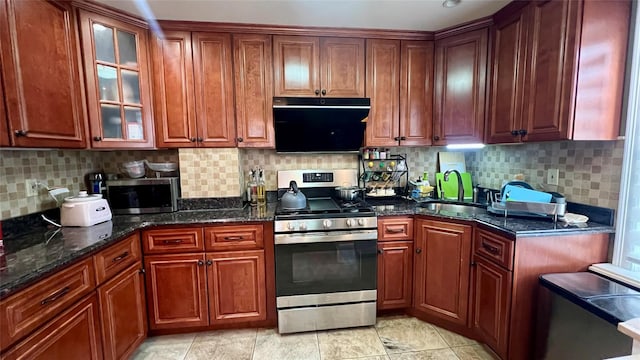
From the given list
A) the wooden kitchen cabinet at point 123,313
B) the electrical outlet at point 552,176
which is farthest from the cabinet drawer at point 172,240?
the electrical outlet at point 552,176

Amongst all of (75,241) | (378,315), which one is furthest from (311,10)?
(378,315)

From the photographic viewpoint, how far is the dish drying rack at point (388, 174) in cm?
278

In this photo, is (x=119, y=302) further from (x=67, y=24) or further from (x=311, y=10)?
(x=311, y=10)

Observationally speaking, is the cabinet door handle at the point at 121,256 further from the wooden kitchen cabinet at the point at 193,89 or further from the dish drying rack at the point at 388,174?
the dish drying rack at the point at 388,174

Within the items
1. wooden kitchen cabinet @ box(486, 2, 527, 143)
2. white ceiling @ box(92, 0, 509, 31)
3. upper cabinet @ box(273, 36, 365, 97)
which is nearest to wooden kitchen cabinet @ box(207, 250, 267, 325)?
upper cabinet @ box(273, 36, 365, 97)

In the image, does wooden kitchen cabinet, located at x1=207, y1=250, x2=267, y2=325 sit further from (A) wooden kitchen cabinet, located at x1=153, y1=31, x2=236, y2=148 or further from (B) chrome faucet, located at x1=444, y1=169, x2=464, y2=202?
(B) chrome faucet, located at x1=444, y1=169, x2=464, y2=202

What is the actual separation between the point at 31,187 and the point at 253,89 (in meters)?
1.66

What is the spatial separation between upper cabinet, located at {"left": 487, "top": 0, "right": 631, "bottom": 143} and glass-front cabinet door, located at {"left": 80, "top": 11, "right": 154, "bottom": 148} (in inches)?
109

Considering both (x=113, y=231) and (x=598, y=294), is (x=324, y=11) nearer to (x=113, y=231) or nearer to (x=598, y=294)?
(x=113, y=231)

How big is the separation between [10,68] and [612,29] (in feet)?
10.6

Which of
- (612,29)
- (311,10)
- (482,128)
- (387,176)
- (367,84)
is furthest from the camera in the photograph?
(387,176)

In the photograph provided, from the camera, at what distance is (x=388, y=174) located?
2.84 meters

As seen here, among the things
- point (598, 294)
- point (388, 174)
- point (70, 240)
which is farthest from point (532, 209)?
point (70, 240)

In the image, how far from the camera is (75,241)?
5.15ft
